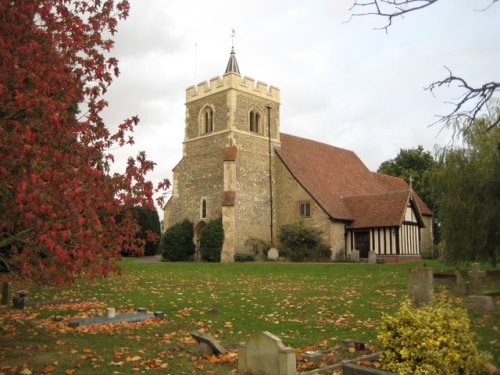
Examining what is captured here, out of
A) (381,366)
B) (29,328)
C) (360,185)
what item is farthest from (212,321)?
(360,185)

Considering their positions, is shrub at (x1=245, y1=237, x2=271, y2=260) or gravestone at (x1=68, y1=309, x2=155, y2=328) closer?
gravestone at (x1=68, y1=309, x2=155, y2=328)

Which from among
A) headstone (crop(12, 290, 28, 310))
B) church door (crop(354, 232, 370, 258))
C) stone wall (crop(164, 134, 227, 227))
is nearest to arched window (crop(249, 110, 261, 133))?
stone wall (crop(164, 134, 227, 227))

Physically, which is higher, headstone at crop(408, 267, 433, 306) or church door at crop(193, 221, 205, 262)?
church door at crop(193, 221, 205, 262)

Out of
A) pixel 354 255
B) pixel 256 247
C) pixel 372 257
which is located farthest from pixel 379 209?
pixel 256 247

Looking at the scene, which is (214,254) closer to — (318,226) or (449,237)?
(318,226)

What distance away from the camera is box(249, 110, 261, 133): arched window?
32.9 m

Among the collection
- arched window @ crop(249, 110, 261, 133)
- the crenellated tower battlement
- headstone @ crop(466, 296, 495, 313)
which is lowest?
headstone @ crop(466, 296, 495, 313)

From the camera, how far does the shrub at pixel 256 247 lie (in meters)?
30.2

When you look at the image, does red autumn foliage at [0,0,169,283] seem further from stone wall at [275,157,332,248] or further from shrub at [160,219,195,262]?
shrub at [160,219,195,262]

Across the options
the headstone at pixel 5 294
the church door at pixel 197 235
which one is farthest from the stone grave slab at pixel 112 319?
the church door at pixel 197 235

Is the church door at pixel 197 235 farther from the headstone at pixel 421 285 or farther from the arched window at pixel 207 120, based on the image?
the headstone at pixel 421 285

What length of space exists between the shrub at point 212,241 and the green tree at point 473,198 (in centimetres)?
1520

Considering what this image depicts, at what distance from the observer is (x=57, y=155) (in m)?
5.30

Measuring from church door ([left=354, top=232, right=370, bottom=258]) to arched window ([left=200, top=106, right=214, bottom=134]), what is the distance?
482 inches
